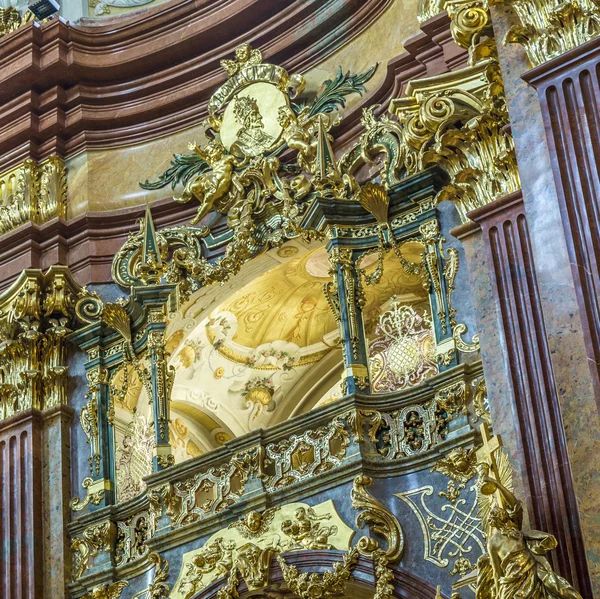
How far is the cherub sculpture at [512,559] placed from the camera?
9773mm

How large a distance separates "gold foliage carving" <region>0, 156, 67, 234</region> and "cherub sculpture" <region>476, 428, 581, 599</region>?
782 cm

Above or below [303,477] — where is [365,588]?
below

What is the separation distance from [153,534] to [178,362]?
2.52m

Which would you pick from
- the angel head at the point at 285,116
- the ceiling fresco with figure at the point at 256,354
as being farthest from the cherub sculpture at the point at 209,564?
the angel head at the point at 285,116

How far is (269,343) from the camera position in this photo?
16672mm

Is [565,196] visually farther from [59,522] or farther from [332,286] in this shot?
[59,522]

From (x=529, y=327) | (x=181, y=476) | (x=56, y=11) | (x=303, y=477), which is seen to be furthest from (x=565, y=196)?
(x=56, y=11)

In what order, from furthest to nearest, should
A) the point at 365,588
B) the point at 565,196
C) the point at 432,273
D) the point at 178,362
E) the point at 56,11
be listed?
the point at 56,11
the point at 178,362
the point at 432,273
the point at 365,588
the point at 565,196

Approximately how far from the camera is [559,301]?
33.4ft

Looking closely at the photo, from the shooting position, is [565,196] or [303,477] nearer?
[565,196]

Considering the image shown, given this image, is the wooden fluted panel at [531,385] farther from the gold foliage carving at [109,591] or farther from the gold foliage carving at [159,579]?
the gold foliage carving at [109,591]

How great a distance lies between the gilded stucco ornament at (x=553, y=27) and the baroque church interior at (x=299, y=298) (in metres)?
0.03

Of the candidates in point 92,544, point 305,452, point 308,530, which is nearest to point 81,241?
point 92,544

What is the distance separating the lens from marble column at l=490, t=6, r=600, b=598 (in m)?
9.60
